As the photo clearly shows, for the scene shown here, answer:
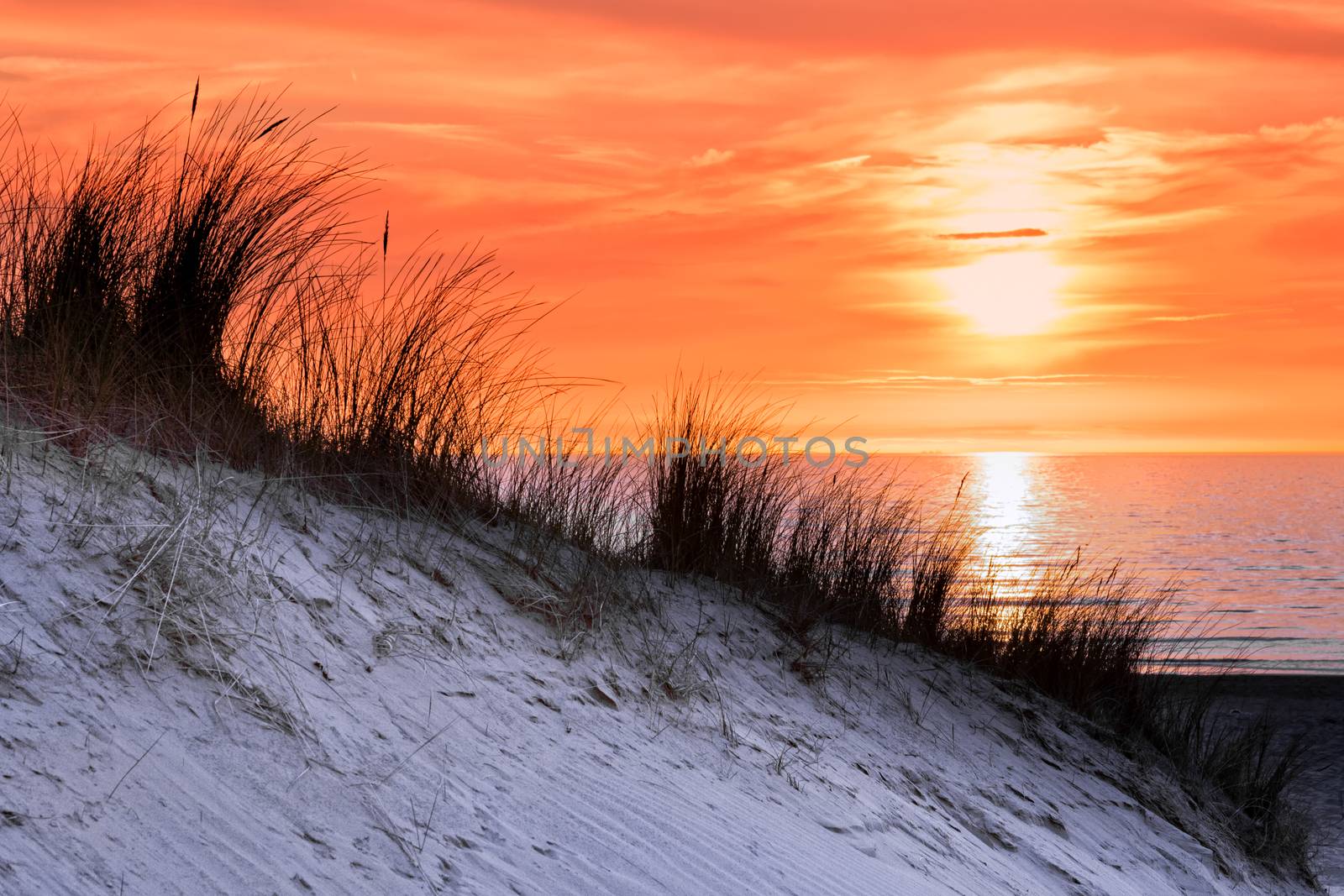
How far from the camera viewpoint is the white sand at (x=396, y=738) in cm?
246

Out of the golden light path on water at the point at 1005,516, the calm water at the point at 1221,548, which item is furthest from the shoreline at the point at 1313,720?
the golden light path on water at the point at 1005,516

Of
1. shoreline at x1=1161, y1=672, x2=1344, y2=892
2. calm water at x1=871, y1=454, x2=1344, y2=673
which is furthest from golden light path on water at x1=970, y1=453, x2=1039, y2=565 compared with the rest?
shoreline at x1=1161, y1=672, x2=1344, y2=892

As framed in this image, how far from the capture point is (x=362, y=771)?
2.85 meters

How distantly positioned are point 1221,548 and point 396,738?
28332 mm

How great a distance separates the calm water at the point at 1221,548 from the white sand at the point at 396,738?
259 centimetres

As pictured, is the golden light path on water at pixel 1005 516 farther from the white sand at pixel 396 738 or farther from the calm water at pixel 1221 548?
the white sand at pixel 396 738

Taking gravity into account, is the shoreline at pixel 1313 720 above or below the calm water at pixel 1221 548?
below

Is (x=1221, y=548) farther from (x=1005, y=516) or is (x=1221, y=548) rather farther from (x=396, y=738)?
(x=396, y=738)

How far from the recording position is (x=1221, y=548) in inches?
1077

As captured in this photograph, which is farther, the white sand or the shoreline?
the shoreline

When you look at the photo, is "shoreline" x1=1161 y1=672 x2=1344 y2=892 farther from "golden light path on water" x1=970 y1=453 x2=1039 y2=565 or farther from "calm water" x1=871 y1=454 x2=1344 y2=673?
"golden light path on water" x1=970 y1=453 x2=1039 y2=565

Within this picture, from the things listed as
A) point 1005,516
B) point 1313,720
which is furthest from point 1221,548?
point 1313,720

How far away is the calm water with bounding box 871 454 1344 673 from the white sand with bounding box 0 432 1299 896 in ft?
8.50

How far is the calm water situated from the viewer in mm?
14898
